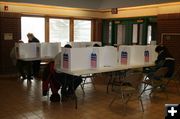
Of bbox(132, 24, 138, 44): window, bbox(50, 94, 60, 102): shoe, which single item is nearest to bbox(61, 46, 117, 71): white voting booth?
bbox(50, 94, 60, 102): shoe

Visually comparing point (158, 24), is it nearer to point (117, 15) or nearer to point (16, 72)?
point (117, 15)

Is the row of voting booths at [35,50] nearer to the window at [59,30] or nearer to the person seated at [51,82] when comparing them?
the window at [59,30]

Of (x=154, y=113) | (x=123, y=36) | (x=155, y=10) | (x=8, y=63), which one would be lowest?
(x=154, y=113)

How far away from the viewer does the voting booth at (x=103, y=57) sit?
4.62m

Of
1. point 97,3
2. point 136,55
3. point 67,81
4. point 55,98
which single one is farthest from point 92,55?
point 97,3

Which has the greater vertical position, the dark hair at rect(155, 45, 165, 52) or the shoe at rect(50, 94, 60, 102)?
the dark hair at rect(155, 45, 165, 52)

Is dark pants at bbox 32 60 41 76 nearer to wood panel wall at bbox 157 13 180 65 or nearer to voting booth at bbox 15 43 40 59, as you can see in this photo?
voting booth at bbox 15 43 40 59

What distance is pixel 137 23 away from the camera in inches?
342

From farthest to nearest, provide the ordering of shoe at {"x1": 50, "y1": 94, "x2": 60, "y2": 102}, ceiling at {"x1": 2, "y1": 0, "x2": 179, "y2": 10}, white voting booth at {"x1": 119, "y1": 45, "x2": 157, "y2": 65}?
ceiling at {"x1": 2, "y1": 0, "x2": 179, "y2": 10} < white voting booth at {"x1": 119, "y1": 45, "x2": 157, "y2": 65} < shoe at {"x1": 50, "y1": 94, "x2": 60, "y2": 102}

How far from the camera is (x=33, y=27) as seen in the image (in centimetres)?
837

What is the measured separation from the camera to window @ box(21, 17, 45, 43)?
8.15 m

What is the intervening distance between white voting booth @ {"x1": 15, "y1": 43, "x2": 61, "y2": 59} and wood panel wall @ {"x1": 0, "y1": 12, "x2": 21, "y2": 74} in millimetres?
1012

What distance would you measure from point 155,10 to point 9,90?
5.24 metres

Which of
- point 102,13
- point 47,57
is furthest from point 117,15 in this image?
point 47,57
